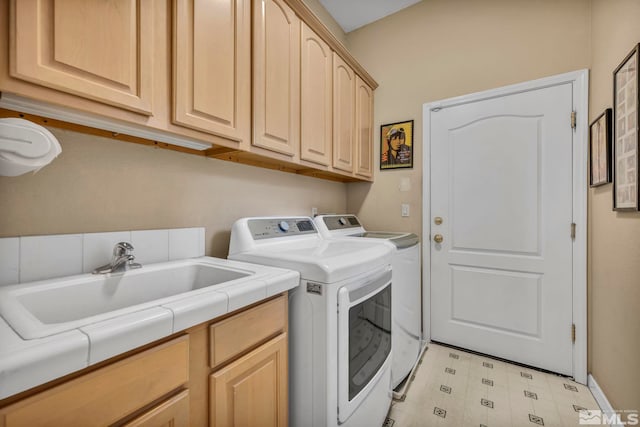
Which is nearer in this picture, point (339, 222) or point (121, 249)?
point (121, 249)

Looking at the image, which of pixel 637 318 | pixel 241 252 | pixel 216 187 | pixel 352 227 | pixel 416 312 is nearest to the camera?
Answer: pixel 637 318

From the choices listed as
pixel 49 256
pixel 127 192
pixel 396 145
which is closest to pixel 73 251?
pixel 49 256

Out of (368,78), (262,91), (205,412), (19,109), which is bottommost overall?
(205,412)

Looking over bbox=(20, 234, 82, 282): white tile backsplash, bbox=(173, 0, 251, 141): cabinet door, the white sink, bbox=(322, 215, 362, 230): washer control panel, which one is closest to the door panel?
bbox=(322, 215, 362, 230): washer control panel

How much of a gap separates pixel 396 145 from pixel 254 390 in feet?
7.15

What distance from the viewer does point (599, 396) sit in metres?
1.60

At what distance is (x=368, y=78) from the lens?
2.45 m

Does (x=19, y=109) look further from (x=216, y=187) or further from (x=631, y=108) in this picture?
(x=631, y=108)

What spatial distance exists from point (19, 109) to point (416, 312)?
87.4 inches

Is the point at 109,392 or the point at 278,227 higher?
the point at 278,227

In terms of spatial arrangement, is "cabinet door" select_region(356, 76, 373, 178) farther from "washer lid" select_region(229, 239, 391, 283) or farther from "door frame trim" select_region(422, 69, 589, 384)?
"door frame trim" select_region(422, 69, 589, 384)

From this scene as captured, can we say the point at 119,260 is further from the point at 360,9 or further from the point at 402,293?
the point at 360,9

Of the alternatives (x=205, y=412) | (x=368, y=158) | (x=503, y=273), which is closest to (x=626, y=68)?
(x=503, y=273)

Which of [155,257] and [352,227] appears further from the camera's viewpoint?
[352,227]
